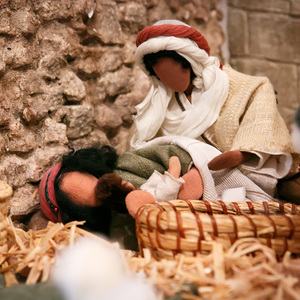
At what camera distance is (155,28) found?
1262mm

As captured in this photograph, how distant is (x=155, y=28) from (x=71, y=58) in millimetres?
383

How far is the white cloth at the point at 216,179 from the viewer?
1163mm

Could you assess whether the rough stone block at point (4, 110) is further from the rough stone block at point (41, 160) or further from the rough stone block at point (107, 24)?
the rough stone block at point (107, 24)

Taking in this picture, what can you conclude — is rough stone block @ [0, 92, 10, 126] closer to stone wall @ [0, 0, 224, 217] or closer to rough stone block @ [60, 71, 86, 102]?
stone wall @ [0, 0, 224, 217]

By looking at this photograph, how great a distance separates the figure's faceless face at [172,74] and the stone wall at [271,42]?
38.0 inches

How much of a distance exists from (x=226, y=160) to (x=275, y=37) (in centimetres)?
126

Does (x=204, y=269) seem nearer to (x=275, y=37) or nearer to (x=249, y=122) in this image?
(x=249, y=122)

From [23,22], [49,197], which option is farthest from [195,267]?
[23,22]

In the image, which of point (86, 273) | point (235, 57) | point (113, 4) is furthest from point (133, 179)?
point (235, 57)

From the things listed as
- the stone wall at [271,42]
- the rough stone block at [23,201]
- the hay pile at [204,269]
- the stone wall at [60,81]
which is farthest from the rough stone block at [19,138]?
the stone wall at [271,42]

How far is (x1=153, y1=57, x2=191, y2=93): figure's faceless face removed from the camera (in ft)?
4.26

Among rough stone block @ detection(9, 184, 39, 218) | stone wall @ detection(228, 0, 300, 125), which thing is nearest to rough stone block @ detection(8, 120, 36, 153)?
rough stone block @ detection(9, 184, 39, 218)

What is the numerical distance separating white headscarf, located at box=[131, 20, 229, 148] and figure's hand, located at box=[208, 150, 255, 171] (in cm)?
20

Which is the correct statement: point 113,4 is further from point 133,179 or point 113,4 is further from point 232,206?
point 232,206
